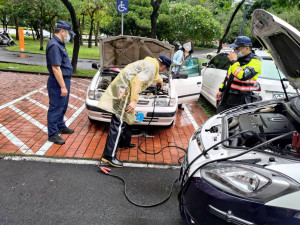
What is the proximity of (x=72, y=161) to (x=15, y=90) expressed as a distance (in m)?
4.50

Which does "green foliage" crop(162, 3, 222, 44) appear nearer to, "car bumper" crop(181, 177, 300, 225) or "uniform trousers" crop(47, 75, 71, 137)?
"uniform trousers" crop(47, 75, 71, 137)

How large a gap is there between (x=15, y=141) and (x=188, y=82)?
12.3 feet

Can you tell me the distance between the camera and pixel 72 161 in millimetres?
3430

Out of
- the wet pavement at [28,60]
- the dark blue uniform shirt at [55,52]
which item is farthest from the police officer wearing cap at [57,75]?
the wet pavement at [28,60]

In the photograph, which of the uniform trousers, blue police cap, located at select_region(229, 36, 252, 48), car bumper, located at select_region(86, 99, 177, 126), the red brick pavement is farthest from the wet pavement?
blue police cap, located at select_region(229, 36, 252, 48)

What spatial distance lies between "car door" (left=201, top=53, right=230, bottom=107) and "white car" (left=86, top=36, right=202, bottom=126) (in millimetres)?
590

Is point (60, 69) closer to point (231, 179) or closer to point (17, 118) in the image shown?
point (17, 118)

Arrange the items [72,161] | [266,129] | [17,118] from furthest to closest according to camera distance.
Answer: [17,118] < [72,161] < [266,129]

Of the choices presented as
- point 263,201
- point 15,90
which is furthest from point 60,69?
point 15,90

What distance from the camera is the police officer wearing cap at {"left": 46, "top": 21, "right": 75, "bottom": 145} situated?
11.5ft

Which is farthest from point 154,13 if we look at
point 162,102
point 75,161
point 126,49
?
point 75,161

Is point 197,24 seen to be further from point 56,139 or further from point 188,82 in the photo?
point 56,139

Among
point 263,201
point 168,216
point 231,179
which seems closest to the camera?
point 263,201

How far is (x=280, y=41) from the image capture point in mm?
2395
